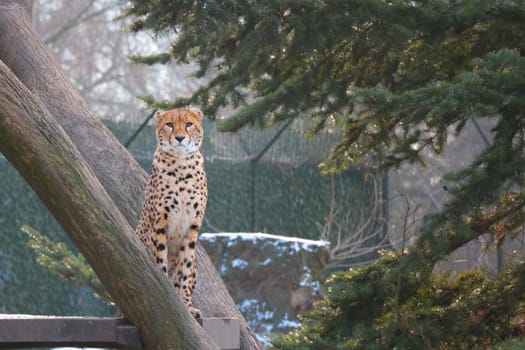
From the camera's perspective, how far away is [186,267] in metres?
4.23

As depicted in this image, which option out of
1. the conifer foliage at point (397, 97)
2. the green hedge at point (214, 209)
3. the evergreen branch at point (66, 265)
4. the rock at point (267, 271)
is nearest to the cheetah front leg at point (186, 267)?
the conifer foliage at point (397, 97)

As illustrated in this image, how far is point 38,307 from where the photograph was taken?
9688mm

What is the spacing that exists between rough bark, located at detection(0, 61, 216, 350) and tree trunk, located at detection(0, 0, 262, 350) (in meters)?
1.37

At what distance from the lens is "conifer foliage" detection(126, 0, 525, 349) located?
184 inches

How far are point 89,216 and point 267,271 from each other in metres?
5.19

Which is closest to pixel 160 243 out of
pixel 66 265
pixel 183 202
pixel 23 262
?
pixel 183 202

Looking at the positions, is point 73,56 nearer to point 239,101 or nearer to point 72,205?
point 239,101

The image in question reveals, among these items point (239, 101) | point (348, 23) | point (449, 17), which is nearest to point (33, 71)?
point (239, 101)

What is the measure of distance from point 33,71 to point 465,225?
2400mm

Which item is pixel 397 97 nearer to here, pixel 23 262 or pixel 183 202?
pixel 183 202

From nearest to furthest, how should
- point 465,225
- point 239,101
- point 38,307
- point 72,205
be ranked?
point 72,205 < point 465,225 < point 239,101 < point 38,307

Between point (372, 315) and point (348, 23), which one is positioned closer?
point (348, 23)

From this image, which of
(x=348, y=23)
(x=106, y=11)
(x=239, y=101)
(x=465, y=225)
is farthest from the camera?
(x=106, y=11)

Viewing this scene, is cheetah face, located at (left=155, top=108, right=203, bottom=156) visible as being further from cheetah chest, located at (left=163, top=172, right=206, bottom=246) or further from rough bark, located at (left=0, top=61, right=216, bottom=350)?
rough bark, located at (left=0, top=61, right=216, bottom=350)
